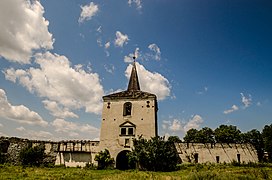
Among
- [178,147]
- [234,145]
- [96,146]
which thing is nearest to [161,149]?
[178,147]

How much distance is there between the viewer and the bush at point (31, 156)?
90.2 feet

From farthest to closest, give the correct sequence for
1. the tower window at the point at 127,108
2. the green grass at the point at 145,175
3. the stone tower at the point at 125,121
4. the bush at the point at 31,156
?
1. the tower window at the point at 127,108
2. the stone tower at the point at 125,121
3. the bush at the point at 31,156
4. the green grass at the point at 145,175

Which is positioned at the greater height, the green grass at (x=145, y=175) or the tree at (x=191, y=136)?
the tree at (x=191, y=136)

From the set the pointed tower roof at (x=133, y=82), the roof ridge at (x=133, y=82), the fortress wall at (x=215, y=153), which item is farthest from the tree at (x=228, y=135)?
the pointed tower roof at (x=133, y=82)

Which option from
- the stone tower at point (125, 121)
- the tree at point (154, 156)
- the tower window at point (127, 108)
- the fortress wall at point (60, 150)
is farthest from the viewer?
the tower window at point (127, 108)

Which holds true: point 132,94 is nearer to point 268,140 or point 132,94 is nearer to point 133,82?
point 133,82

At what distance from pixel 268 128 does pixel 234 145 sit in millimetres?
13945

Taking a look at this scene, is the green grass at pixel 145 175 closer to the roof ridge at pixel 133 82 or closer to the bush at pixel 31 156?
the bush at pixel 31 156

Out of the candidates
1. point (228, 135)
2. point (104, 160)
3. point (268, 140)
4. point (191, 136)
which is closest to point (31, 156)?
point (104, 160)

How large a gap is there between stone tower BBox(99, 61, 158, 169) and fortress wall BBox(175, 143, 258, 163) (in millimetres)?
5952

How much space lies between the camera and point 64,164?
28062 millimetres

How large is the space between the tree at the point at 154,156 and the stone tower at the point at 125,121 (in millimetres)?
2796

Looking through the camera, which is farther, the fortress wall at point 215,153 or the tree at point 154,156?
the fortress wall at point 215,153

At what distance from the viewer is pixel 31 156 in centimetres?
2764
